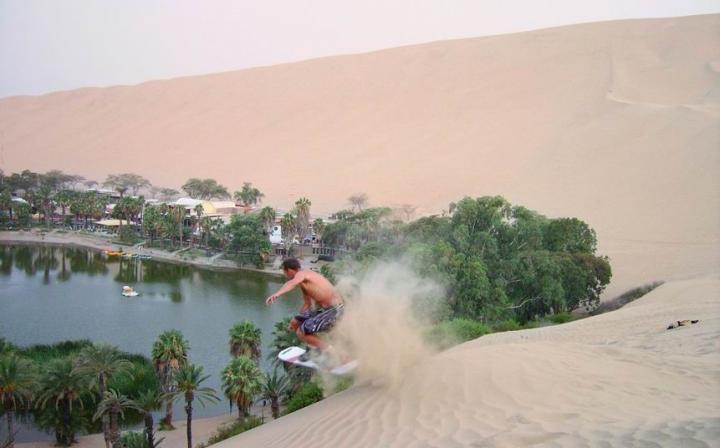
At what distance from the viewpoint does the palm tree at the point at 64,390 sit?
16578 mm

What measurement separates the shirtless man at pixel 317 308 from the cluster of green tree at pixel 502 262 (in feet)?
48.2

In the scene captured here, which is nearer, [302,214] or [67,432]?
[67,432]

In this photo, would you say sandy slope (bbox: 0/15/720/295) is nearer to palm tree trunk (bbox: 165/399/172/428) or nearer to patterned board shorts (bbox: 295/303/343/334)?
palm tree trunk (bbox: 165/399/172/428)

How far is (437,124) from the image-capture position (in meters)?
88.1

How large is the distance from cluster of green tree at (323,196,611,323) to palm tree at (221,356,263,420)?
8.11 metres

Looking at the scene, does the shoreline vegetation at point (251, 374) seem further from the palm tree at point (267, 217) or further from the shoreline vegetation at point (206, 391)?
the palm tree at point (267, 217)

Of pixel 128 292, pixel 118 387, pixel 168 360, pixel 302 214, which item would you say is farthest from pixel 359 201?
pixel 168 360

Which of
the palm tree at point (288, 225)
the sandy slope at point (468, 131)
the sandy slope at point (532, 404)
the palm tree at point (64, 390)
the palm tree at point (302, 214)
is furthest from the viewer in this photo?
the sandy slope at point (468, 131)

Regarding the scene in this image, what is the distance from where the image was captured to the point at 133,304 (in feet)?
112

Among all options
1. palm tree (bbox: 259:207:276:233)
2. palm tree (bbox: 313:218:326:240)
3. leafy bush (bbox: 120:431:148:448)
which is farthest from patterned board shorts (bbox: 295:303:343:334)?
palm tree (bbox: 259:207:276:233)

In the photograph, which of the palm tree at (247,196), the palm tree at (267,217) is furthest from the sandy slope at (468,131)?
the palm tree at (267,217)

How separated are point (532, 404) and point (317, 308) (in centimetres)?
329

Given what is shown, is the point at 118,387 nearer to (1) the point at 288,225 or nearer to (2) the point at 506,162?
(1) the point at 288,225

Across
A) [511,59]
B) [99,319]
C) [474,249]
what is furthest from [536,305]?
[511,59]
